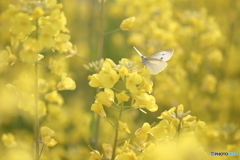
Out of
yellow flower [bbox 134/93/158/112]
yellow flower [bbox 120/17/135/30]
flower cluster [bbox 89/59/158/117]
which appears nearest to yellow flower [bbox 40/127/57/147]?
flower cluster [bbox 89/59/158/117]

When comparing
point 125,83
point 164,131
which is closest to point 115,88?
point 125,83

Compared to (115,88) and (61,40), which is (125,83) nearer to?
(61,40)

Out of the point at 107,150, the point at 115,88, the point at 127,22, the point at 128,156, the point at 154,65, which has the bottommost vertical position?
the point at 128,156

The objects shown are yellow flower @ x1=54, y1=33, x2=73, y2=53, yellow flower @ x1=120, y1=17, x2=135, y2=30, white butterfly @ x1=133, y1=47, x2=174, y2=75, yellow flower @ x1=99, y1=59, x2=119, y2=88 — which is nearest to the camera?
yellow flower @ x1=99, y1=59, x2=119, y2=88

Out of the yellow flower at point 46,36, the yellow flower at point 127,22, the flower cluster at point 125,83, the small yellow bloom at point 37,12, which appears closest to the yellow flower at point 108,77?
the flower cluster at point 125,83

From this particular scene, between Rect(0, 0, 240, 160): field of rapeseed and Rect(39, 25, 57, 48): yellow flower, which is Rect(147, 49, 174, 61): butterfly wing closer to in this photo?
Rect(0, 0, 240, 160): field of rapeseed

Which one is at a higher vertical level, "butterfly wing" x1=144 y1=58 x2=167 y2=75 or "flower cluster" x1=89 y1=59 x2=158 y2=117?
"butterfly wing" x1=144 y1=58 x2=167 y2=75

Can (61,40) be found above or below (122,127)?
above

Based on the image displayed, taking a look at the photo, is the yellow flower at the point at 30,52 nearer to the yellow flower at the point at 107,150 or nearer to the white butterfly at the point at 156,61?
the yellow flower at the point at 107,150

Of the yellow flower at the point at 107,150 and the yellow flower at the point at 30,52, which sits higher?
the yellow flower at the point at 30,52
